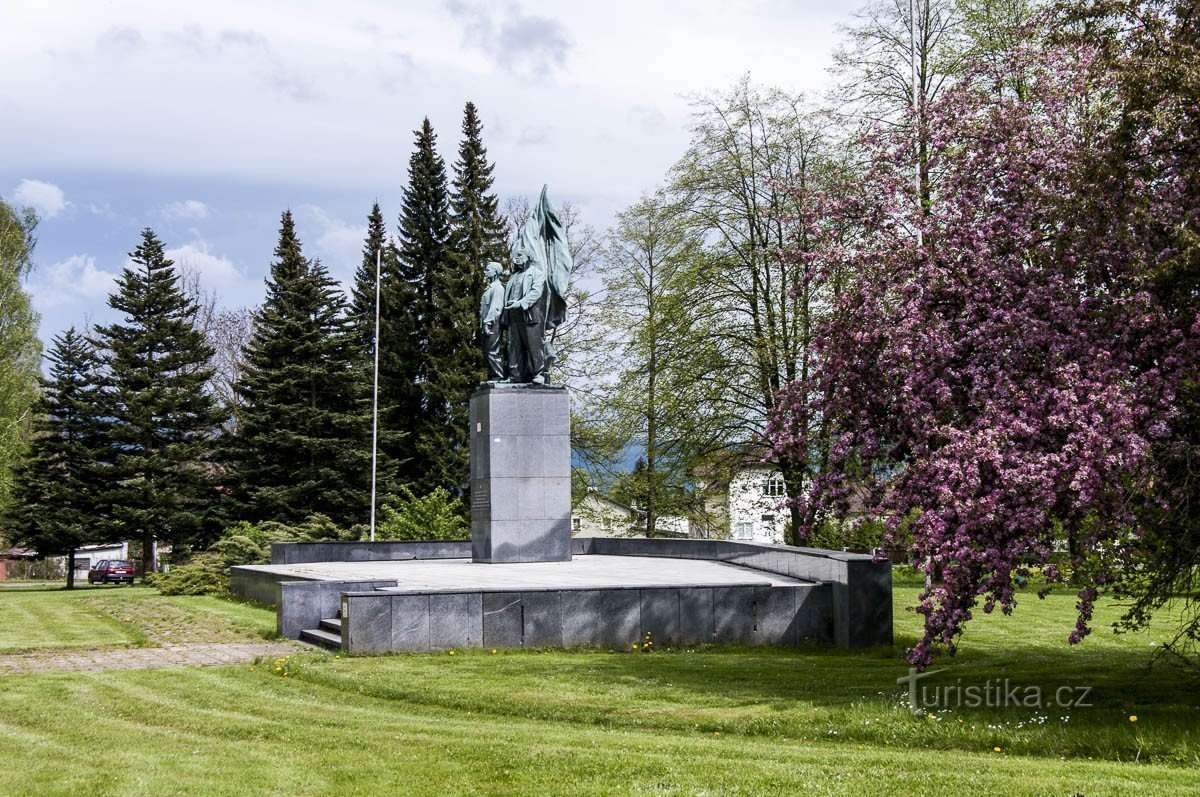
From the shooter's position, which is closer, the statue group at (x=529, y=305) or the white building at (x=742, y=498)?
the statue group at (x=529, y=305)

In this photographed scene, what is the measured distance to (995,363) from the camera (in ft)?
35.0

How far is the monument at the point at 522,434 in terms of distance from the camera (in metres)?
22.8

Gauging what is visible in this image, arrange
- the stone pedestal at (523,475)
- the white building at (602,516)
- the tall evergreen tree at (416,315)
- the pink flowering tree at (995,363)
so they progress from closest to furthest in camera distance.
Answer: the pink flowering tree at (995,363) < the stone pedestal at (523,475) < the white building at (602,516) < the tall evergreen tree at (416,315)

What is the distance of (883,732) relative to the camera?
8.90 metres

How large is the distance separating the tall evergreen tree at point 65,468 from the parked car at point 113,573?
14.0 feet

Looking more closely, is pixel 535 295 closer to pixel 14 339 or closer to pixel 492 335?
pixel 492 335

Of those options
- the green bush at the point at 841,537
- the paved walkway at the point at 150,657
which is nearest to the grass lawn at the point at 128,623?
the paved walkway at the point at 150,657

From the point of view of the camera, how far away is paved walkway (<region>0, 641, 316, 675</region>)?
13391 millimetres

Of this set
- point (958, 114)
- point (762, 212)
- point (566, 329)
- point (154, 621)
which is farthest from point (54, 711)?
point (566, 329)

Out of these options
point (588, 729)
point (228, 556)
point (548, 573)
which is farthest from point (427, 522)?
point (588, 729)

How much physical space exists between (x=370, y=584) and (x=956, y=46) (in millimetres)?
20141

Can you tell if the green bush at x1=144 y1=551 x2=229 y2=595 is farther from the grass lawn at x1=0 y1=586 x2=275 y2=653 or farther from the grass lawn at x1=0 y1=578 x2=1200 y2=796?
the grass lawn at x1=0 y1=578 x2=1200 y2=796

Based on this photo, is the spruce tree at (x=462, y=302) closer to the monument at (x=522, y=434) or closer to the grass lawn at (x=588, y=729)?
the monument at (x=522, y=434)

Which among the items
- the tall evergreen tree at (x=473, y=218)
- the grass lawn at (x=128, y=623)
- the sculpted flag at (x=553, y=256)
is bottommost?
the grass lawn at (x=128, y=623)
